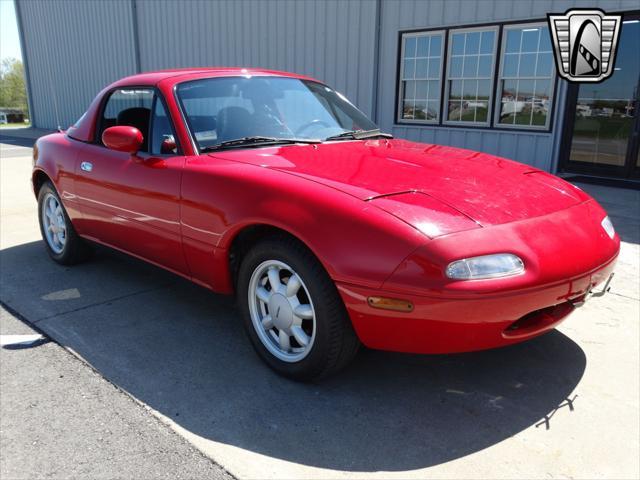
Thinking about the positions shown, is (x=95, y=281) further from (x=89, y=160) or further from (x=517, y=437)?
(x=517, y=437)

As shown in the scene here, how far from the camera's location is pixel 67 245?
454cm

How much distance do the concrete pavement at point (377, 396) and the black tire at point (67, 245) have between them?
2.18 feet

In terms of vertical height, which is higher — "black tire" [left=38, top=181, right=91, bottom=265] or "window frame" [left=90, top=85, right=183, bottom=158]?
"window frame" [left=90, top=85, right=183, bottom=158]

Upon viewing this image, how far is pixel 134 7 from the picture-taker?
1641 cm

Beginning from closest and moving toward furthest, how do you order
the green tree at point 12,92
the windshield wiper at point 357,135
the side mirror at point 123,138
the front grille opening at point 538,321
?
the front grille opening at point 538,321 < the side mirror at point 123,138 < the windshield wiper at point 357,135 < the green tree at point 12,92

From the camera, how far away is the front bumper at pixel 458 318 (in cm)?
222

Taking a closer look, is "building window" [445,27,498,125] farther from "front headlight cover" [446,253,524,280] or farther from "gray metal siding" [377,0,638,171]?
"front headlight cover" [446,253,524,280]

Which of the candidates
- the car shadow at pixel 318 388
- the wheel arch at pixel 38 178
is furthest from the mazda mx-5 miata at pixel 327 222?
the wheel arch at pixel 38 178

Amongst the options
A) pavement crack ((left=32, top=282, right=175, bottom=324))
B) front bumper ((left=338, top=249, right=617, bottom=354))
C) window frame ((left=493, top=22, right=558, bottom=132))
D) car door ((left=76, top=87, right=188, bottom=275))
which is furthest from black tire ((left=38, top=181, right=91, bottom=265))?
window frame ((left=493, top=22, right=558, bottom=132))

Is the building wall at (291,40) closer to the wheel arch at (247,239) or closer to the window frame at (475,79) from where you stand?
the window frame at (475,79)

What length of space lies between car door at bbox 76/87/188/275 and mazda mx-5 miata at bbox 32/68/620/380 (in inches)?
0.5

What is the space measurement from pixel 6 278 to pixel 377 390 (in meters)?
3.28

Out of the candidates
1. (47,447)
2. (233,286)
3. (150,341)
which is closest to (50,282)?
(150,341)

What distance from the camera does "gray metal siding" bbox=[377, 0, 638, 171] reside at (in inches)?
335
